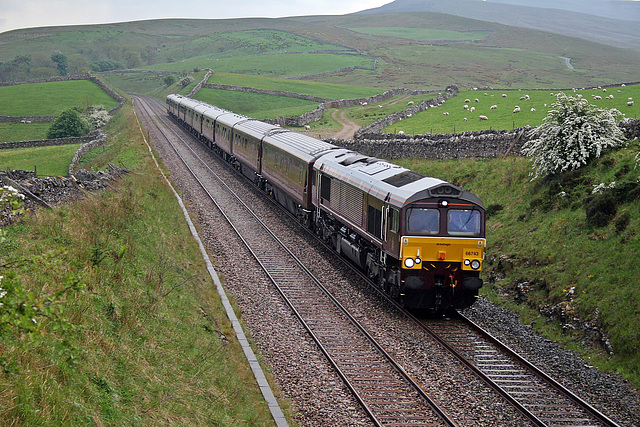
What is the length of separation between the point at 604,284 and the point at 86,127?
63.2 m

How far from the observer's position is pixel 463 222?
17.1 metres

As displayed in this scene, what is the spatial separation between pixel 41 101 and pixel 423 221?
87.4 m

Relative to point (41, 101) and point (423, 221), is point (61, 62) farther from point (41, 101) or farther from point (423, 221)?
point (423, 221)

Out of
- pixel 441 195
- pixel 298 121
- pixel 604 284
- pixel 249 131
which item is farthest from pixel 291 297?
pixel 298 121

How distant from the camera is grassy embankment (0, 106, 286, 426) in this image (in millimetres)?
7516

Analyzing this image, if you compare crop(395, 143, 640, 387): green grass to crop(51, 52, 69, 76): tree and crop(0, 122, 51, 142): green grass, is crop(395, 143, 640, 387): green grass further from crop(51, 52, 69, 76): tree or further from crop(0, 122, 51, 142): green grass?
crop(51, 52, 69, 76): tree

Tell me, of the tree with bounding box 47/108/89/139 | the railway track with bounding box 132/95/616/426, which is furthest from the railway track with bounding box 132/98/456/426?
the tree with bounding box 47/108/89/139

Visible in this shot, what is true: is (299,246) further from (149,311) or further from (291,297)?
(149,311)

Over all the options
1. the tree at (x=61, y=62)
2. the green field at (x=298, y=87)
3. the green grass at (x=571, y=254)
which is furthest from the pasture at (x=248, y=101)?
the tree at (x=61, y=62)

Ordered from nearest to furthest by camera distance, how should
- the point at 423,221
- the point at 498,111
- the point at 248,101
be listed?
the point at 423,221
the point at 498,111
the point at 248,101

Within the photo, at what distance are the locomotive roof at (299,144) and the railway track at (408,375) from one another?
25.4 feet

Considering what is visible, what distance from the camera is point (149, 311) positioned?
13148 millimetres

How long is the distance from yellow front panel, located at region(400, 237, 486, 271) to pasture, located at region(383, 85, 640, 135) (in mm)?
21061

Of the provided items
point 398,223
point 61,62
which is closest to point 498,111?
point 398,223
